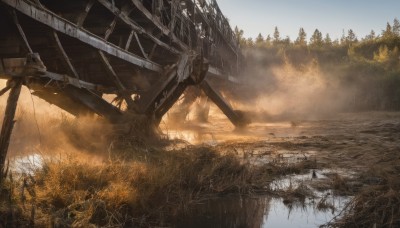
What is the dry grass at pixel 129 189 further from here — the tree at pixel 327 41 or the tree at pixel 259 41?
the tree at pixel 327 41

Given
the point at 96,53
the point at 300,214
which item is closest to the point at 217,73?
the point at 96,53

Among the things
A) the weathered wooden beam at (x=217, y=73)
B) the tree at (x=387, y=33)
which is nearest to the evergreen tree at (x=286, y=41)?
the tree at (x=387, y=33)

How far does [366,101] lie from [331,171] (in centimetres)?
2057

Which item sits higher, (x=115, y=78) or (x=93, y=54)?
(x=93, y=54)

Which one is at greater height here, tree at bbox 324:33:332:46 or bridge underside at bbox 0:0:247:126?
tree at bbox 324:33:332:46

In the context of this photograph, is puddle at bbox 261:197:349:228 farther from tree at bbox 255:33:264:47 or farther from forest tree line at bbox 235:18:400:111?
tree at bbox 255:33:264:47

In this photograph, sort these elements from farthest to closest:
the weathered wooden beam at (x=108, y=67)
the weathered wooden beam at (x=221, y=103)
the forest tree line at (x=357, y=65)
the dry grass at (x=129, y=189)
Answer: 1. the forest tree line at (x=357, y=65)
2. the weathered wooden beam at (x=221, y=103)
3. the weathered wooden beam at (x=108, y=67)
4. the dry grass at (x=129, y=189)

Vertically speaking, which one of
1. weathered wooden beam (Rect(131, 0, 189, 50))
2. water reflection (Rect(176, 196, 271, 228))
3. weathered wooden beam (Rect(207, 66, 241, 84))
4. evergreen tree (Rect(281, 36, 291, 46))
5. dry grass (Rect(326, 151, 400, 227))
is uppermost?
evergreen tree (Rect(281, 36, 291, 46))

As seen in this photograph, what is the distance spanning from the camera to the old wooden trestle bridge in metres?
4.41

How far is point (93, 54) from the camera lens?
666 centimetres

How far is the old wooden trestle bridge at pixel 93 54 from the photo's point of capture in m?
4.41

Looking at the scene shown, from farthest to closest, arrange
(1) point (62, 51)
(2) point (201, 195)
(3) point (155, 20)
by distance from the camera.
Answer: (3) point (155, 20), (1) point (62, 51), (2) point (201, 195)

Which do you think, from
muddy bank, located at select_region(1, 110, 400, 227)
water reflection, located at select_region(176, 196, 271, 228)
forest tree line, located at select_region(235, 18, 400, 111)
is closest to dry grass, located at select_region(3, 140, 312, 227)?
muddy bank, located at select_region(1, 110, 400, 227)

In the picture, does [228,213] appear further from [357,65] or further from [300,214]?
[357,65]
